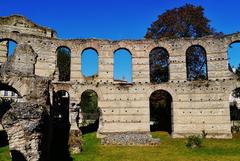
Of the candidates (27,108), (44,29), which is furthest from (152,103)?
(27,108)

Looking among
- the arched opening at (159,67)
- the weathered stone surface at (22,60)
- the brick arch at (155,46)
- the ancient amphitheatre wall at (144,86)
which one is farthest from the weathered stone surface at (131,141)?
the arched opening at (159,67)

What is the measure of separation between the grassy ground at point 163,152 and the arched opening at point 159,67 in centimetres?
1083

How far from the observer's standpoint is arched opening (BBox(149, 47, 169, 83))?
3080cm

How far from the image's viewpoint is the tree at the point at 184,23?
103ft

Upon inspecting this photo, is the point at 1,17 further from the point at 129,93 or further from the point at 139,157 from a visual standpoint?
the point at 139,157

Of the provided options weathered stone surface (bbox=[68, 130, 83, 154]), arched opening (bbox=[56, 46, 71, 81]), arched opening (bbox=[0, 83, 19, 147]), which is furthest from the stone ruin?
arched opening (bbox=[56, 46, 71, 81])

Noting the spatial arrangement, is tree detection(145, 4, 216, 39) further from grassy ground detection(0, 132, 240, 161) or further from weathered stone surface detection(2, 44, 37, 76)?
weathered stone surface detection(2, 44, 37, 76)

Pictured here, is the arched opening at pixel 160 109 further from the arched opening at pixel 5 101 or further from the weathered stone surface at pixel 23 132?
the weathered stone surface at pixel 23 132

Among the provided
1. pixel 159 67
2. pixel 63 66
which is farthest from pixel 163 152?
pixel 63 66

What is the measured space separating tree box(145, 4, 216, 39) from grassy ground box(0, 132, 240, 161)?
1387 centimetres

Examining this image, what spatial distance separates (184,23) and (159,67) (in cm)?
546

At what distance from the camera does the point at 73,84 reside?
23.7 metres

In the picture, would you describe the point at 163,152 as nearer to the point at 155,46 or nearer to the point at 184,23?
the point at 155,46

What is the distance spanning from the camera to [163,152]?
17.1 metres
